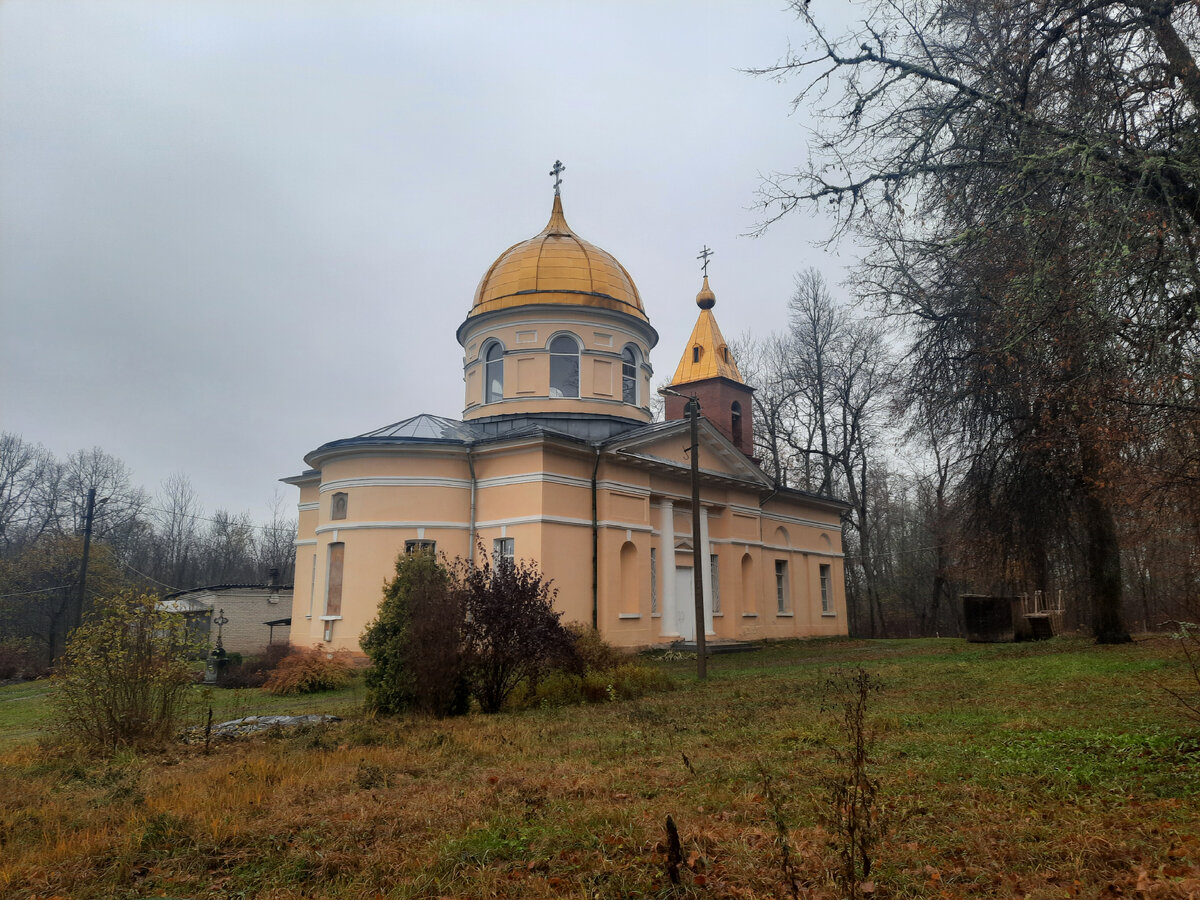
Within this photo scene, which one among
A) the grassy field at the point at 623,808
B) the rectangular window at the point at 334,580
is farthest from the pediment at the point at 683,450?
the grassy field at the point at 623,808

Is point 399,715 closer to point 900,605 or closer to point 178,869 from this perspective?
point 178,869

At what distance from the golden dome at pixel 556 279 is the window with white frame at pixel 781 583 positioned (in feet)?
35.0

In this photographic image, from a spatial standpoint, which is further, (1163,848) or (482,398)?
(482,398)

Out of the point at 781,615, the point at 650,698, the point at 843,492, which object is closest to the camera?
the point at 650,698

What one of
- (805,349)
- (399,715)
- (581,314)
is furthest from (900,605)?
(399,715)

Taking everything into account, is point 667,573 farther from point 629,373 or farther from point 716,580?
point 629,373

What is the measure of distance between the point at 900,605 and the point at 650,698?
35.9m

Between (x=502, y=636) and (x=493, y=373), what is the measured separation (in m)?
13.8

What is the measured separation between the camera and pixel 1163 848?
413 centimetres

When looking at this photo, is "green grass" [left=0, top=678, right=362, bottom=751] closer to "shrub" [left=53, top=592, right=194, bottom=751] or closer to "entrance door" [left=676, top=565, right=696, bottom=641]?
"shrub" [left=53, top=592, right=194, bottom=751]

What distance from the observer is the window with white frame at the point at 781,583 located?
29281 millimetres

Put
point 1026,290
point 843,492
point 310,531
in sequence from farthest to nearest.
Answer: point 843,492 < point 310,531 < point 1026,290

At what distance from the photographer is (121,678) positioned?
30.7 feet

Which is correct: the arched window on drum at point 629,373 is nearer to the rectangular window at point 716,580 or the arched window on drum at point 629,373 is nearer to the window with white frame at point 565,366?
the window with white frame at point 565,366
